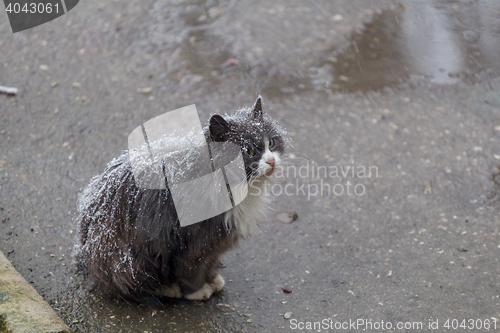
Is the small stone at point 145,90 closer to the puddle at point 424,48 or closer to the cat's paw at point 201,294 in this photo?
the puddle at point 424,48

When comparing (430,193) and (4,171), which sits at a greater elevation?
(4,171)

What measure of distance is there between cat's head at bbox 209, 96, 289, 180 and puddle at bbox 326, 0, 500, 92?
278 centimetres

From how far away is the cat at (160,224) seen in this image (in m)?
2.71

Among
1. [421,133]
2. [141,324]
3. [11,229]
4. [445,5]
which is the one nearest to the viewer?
[141,324]

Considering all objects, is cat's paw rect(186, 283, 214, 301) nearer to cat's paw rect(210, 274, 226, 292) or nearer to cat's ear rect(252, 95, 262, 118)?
cat's paw rect(210, 274, 226, 292)

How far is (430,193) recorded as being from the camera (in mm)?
4391

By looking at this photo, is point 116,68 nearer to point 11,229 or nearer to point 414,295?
point 11,229

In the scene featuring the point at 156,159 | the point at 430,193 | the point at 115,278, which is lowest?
the point at 430,193

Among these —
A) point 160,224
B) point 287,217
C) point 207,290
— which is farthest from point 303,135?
point 160,224

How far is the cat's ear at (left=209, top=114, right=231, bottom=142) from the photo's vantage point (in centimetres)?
261

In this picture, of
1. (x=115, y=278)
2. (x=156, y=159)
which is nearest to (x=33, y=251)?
(x=115, y=278)

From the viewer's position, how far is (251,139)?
2.68 m

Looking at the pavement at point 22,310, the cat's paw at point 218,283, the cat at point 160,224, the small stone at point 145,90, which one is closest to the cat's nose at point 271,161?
the cat at point 160,224

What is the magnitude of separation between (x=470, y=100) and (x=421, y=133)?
0.77m
